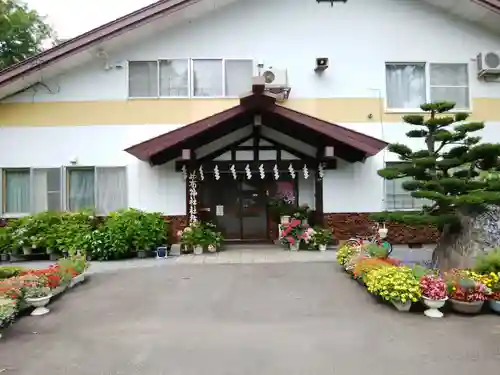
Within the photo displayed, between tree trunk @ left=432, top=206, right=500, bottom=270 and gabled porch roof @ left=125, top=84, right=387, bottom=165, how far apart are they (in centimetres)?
336

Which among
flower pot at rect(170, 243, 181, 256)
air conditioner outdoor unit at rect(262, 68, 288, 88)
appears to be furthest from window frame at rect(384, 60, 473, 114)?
flower pot at rect(170, 243, 181, 256)

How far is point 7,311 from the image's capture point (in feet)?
15.4

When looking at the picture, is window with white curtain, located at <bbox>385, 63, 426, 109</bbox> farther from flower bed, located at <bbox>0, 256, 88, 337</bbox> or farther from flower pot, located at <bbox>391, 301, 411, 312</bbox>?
flower bed, located at <bbox>0, 256, 88, 337</bbox>

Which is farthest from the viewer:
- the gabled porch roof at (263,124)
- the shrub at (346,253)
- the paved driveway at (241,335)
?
the gabled porch roof at (263,124)

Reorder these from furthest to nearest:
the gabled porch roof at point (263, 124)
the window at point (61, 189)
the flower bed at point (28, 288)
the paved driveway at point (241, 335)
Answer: the window at point (61, 189) < the gabled porch roof at point (263, 124) < the flower bed at point (28, 288) < the paved driveway at point (241, 335)

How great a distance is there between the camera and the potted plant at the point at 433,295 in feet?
17.0

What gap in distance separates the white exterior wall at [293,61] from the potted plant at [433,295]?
5.61 m

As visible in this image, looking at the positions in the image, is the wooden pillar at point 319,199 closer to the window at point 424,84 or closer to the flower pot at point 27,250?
the window at point 424,84

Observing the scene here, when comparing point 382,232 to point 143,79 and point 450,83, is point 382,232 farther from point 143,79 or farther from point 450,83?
point 143,79

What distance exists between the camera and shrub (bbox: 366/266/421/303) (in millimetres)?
5238

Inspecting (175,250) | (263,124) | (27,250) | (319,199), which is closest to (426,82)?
(319,199)

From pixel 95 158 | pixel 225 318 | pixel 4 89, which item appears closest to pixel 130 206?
pixel 95 158

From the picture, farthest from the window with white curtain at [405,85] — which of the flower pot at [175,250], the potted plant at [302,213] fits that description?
the flower pot at [175,250]

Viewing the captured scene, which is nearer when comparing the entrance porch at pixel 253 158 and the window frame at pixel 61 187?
the entrance porch at pixel 253 158
